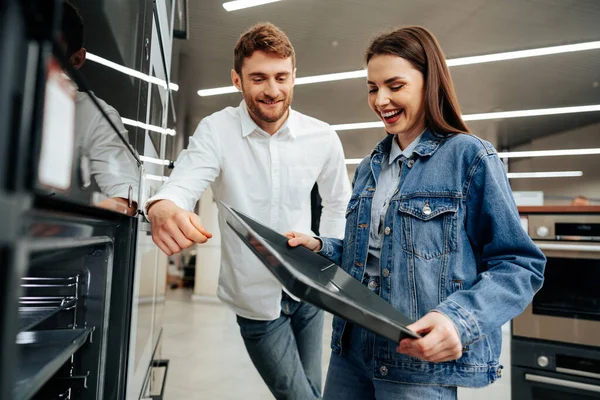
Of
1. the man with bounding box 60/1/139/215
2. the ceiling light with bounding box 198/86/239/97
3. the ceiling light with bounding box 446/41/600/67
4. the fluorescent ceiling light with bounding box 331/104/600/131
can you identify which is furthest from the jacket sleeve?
the fluorescent ceiling light with bounding box 331/104/600/131

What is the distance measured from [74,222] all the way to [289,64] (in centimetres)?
102

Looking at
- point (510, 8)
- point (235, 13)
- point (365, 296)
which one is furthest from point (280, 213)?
point (510, 8)

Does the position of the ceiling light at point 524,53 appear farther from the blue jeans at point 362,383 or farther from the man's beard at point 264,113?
the blue jeans at point 362,383

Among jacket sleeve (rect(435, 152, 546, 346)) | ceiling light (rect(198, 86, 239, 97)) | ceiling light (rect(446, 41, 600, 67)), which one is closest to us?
jacket sleeve (rect(435, 152, 546, 346))

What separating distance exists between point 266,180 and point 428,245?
70cm

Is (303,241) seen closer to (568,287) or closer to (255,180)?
(255,180)

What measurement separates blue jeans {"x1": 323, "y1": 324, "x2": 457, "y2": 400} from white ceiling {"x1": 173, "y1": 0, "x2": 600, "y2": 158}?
11.4ft

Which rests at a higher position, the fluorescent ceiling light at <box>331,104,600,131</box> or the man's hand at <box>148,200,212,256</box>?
the fluorescent ceiling light at <box>331,104,600,131</box>

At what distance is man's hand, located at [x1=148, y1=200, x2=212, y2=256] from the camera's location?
78 centimetres

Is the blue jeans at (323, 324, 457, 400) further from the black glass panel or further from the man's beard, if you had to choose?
the black glass panel

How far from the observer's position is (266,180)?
1.44 m

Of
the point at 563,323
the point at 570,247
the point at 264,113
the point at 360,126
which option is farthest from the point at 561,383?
the point at 360,126

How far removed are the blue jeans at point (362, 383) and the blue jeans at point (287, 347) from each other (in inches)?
14.5

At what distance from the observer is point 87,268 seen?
2.65ft
